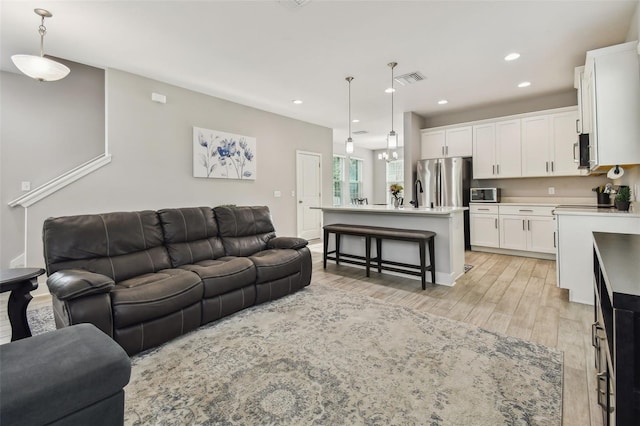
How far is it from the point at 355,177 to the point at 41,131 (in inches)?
323

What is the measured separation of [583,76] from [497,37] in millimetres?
1161

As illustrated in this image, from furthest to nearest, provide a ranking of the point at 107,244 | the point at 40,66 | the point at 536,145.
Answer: the point at 536,145, the point at 40,66, the point at 107,244

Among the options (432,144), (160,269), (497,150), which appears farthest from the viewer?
(432,144)

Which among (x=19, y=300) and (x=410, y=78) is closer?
(x=19, y=300)

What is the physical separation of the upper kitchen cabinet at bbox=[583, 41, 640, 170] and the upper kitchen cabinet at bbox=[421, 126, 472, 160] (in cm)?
294

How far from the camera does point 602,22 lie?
290 cm

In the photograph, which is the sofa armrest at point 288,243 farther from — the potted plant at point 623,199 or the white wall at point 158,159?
the potted plant at point 623,199

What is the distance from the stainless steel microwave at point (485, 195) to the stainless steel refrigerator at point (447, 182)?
0.55 ft

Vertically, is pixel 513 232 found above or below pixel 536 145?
below

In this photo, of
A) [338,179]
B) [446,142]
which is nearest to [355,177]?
[338,179]

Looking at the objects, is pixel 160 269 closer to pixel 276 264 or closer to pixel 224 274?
pixel 224 274

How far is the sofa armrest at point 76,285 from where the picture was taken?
6.06ft

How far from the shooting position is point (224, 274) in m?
2.61

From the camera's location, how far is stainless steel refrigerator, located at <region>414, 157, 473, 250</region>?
5559 mm
